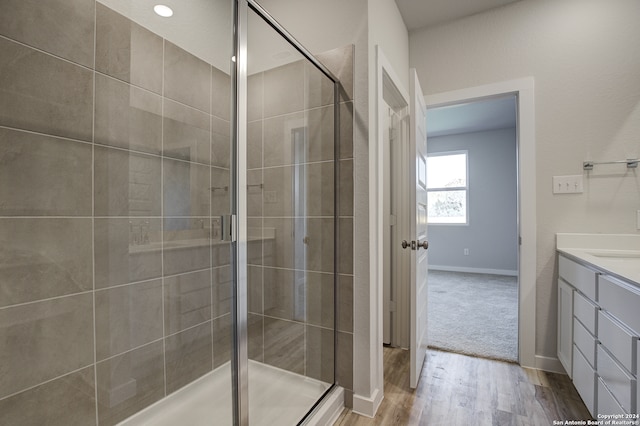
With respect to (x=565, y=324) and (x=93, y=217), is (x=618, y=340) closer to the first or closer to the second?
(x=565, y=324)

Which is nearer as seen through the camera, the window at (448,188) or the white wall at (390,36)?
the white wall at (390,36)

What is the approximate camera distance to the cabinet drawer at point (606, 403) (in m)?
1.27

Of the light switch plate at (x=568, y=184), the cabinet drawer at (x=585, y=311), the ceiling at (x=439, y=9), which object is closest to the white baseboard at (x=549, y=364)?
the cabinet drawer at (x=585, y=311)

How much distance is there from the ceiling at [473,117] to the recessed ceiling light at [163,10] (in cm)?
368

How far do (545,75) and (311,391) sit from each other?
2.63m

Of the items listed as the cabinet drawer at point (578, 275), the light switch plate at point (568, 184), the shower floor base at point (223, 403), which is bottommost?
the shower floor base at point (223, 403)

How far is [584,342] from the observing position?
5.37ft

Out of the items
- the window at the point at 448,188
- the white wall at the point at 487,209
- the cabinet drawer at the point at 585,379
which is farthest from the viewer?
the window at the point at 448,188

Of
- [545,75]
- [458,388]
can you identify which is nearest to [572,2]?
[545,75]

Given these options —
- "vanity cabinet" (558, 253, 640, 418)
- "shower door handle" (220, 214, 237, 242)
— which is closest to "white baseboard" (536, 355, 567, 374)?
"vanity cabinet" (558, 253, 640, 418)

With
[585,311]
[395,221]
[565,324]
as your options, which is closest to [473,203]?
[395,221]

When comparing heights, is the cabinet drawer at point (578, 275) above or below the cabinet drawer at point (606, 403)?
above

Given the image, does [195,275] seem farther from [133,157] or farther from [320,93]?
[320,93]

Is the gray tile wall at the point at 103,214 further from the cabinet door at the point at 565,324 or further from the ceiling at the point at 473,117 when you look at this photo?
the ceiling at the point at 473,117
